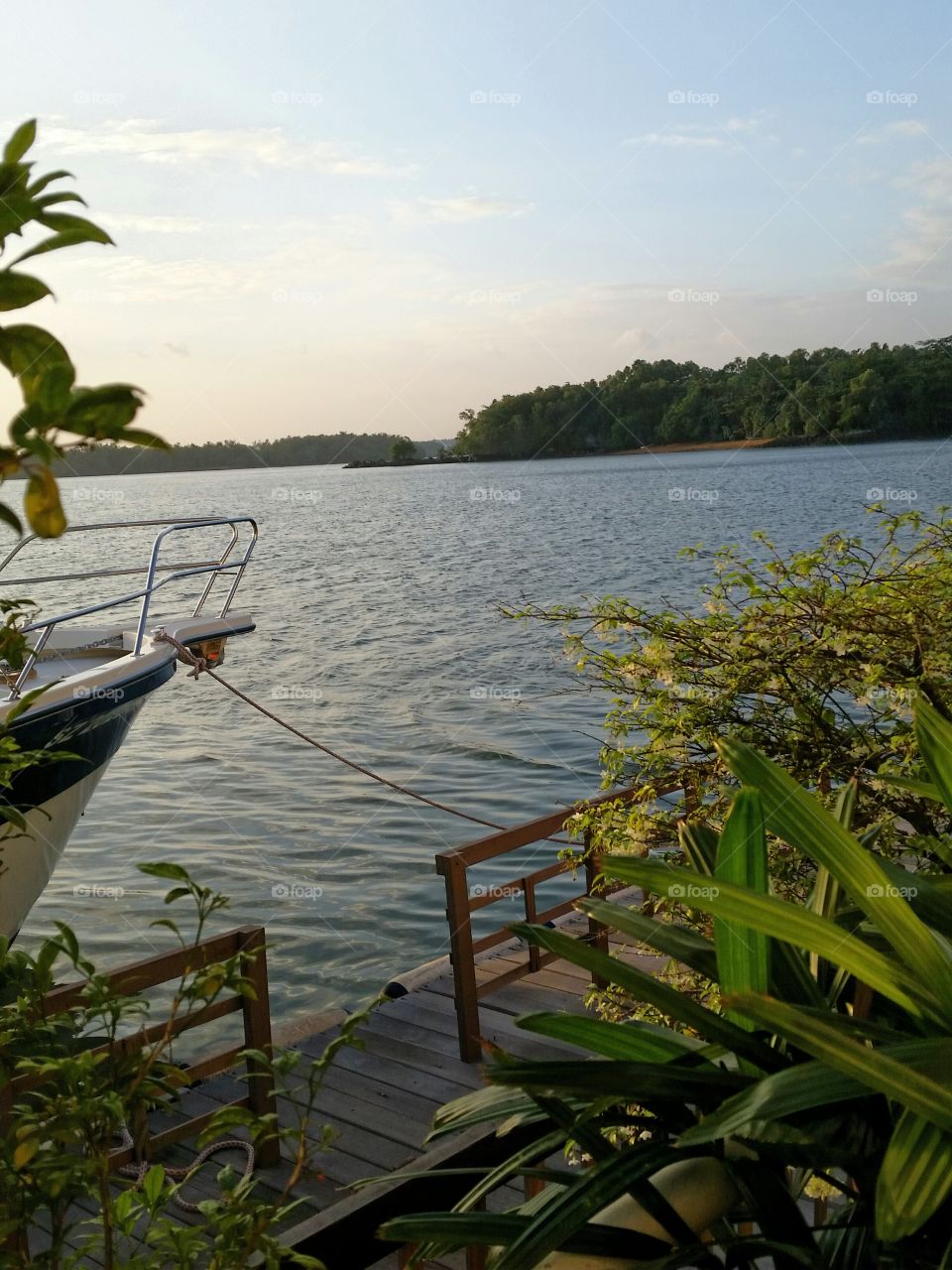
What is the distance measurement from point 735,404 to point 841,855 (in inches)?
1023

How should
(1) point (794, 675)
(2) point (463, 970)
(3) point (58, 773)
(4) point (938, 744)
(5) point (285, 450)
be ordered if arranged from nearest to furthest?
(4) point (938, 744) → (1) point (794, 675) → (2) point (463, 970) → (3) point (58, 773) → (5) point (285, 450)

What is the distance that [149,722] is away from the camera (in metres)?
17.6

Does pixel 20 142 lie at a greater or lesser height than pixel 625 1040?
greater

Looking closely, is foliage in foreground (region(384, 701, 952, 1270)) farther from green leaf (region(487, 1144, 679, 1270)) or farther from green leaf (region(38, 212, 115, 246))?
green leaf (region(38, 212, 115, 246))

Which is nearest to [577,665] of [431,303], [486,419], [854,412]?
[854,412]

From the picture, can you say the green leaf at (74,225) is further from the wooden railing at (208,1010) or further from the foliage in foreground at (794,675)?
the foliage in foreground at (794,675)

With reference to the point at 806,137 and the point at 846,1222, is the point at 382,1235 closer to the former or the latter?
the point at 846,1222

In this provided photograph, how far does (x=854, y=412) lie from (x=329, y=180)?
15.7 m

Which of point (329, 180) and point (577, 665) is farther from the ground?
point (329, 180)

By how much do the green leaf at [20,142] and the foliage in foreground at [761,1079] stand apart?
81 centimetres

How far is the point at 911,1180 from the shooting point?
0.93 m

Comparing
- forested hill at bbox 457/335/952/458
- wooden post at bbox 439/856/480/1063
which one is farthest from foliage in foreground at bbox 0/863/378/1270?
forested hill at bbox 457/335/952/458

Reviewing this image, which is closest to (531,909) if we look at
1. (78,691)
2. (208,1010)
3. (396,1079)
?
(396,1079)

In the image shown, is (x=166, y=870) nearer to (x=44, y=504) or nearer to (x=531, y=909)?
(x=44, y=504)
